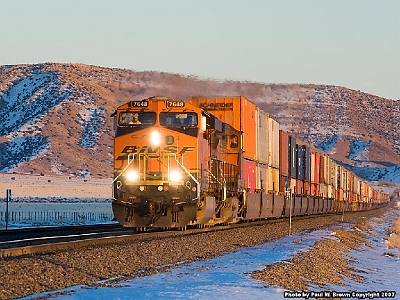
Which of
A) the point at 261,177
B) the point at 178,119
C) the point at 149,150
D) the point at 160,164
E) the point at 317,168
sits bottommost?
the point at 261,177

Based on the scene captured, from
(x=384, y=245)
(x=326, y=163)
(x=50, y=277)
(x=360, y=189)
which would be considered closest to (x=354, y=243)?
(x=384, y=245)

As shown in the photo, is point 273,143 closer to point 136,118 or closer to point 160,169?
point 136,118

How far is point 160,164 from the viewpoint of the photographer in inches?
974

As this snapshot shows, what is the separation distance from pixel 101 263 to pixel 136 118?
978cm

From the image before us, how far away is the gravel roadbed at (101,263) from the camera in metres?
13.5

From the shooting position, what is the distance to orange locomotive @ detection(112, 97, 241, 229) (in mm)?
24516

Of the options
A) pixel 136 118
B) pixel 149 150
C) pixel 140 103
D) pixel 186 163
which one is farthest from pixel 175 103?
pixel 186 163

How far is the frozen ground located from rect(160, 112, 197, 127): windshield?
16.6ft

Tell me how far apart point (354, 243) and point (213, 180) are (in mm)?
6225

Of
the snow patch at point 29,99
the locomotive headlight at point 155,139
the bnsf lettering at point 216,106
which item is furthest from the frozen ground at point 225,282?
the snow patch at point 29,99

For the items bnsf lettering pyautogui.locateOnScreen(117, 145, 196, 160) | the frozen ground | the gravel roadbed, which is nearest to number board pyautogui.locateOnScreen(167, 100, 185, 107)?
bnsf lettering pyautogui.locateOnScreen(117, 145, 196, 160)

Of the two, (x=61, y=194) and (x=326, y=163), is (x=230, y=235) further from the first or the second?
(x=61, y=194)

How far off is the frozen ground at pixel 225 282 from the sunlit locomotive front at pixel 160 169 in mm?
3516

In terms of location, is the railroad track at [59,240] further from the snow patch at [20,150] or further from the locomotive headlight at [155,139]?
the snow patch at [20,150]
